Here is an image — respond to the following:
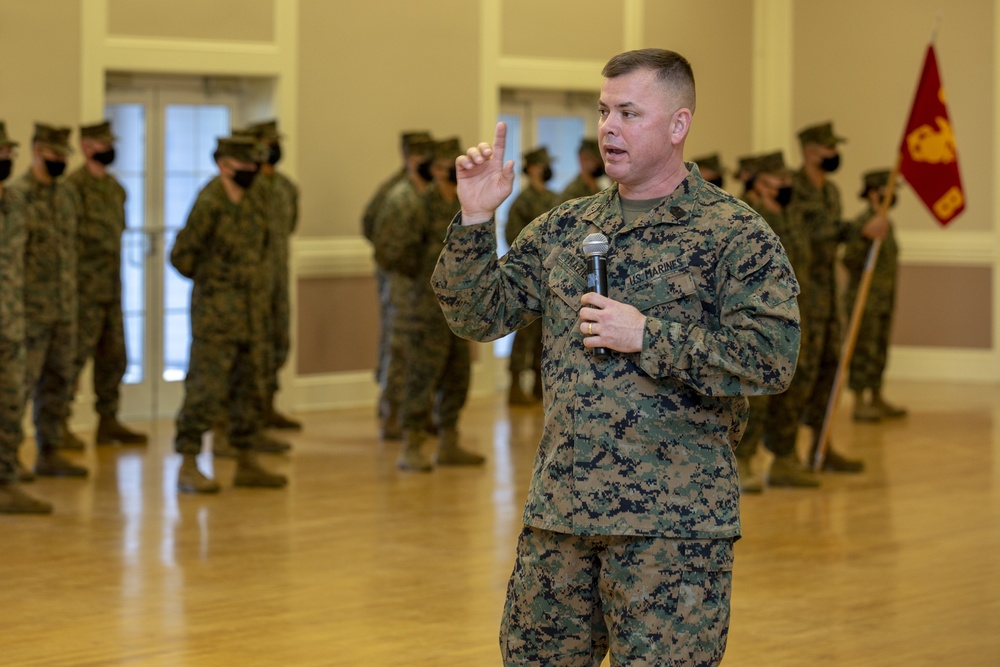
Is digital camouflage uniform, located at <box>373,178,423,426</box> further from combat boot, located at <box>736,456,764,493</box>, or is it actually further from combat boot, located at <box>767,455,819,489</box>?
combat boot, located at <box>767,455,819,489</box>

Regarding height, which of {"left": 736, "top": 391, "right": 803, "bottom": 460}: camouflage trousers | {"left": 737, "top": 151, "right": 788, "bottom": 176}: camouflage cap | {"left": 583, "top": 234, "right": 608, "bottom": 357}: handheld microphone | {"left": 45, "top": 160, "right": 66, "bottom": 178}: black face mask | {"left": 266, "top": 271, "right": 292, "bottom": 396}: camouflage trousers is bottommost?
{"left": 736, "top": 391, "right": 803, "bottom": 460}: camouflage trousers

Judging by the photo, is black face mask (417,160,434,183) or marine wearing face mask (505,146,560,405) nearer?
black face mask (417,160,434,183)

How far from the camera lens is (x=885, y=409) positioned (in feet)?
33.7

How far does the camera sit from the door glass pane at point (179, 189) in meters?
9.71

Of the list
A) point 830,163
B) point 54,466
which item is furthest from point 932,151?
point 54,466

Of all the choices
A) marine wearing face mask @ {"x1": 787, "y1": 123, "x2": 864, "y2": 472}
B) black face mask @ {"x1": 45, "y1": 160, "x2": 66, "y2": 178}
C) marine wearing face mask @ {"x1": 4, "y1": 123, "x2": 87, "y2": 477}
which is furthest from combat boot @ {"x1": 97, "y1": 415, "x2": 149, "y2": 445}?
marine wearing face mask @ {"x1": 787, "y1": 123, "x2": 864, "y2": 472}

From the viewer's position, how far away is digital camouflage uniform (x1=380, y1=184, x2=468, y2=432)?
7.89m

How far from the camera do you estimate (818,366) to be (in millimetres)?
7789

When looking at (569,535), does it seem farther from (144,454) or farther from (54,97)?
(54,97)

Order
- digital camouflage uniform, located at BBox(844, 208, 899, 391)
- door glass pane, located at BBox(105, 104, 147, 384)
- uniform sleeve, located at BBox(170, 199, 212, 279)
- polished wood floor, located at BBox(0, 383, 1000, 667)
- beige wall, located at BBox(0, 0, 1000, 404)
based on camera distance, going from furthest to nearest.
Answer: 1. digital camouflage uniform, located at BBox(844, 208, 899, 391)
2. door glass pane, located at BBox(105, 104, 147, 384)
3. beige wall, located at BBox(0, 0, 1000, 404)
4. uniform sleeve, located at BBox(170, 199, 212, 279)
5. polished wood floor, located at BBox(0, 383, 1000, 667)

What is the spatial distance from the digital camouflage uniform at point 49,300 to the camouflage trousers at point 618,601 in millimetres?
5097

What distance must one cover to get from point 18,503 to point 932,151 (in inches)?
210

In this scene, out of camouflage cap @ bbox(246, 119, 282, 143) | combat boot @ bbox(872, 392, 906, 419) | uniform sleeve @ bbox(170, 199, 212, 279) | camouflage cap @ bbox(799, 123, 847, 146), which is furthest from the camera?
combat boot @ bbox(872, 392, 906, 419)

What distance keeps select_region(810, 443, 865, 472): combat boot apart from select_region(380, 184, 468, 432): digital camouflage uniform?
2079 mm
